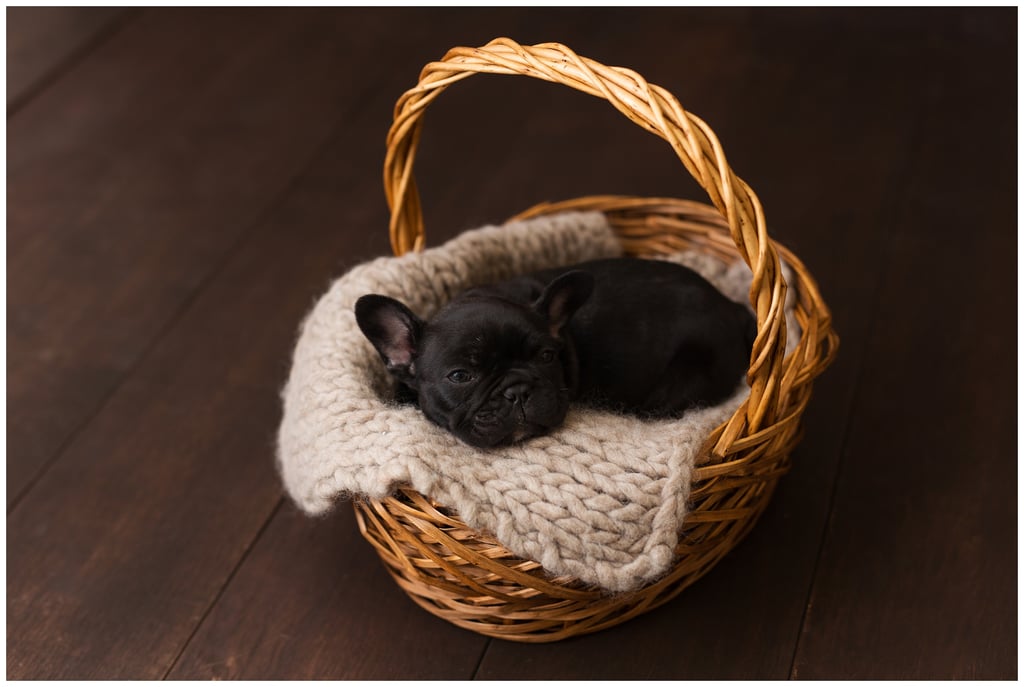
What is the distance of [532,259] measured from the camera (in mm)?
1874

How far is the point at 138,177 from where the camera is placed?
2.59 meters

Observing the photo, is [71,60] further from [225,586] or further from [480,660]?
[480,660]

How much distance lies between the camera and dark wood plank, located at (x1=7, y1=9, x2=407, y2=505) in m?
2.09

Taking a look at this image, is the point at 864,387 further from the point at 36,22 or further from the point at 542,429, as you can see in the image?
the point at 36,22

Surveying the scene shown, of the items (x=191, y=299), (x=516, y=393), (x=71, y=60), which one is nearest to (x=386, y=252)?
(x=191, y=299)

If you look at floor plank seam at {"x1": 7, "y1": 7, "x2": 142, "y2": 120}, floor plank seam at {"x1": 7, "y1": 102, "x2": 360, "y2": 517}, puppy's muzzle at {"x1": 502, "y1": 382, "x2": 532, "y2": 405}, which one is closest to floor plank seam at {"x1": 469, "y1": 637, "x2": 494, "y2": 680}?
puppy's muzzle at {"x1": 502, "y1": 382, "x2": 532, "y2": 405}

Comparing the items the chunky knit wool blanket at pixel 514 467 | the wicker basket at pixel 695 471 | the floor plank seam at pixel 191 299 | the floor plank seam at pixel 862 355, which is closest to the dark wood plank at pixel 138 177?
the floor plank seam at pixel 191 299

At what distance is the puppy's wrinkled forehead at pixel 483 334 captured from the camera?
146cm

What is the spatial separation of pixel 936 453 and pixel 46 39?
8.57ft

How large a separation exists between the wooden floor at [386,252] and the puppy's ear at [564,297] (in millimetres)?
456

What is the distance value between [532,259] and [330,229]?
702mm

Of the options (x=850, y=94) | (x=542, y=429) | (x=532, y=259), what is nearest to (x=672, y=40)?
(x=850, y=94)

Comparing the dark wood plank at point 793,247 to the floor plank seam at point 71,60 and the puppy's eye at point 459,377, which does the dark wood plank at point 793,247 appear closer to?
the puppy's eye at point 459,377

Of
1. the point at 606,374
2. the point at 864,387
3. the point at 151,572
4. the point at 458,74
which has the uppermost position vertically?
the point at 458,74
